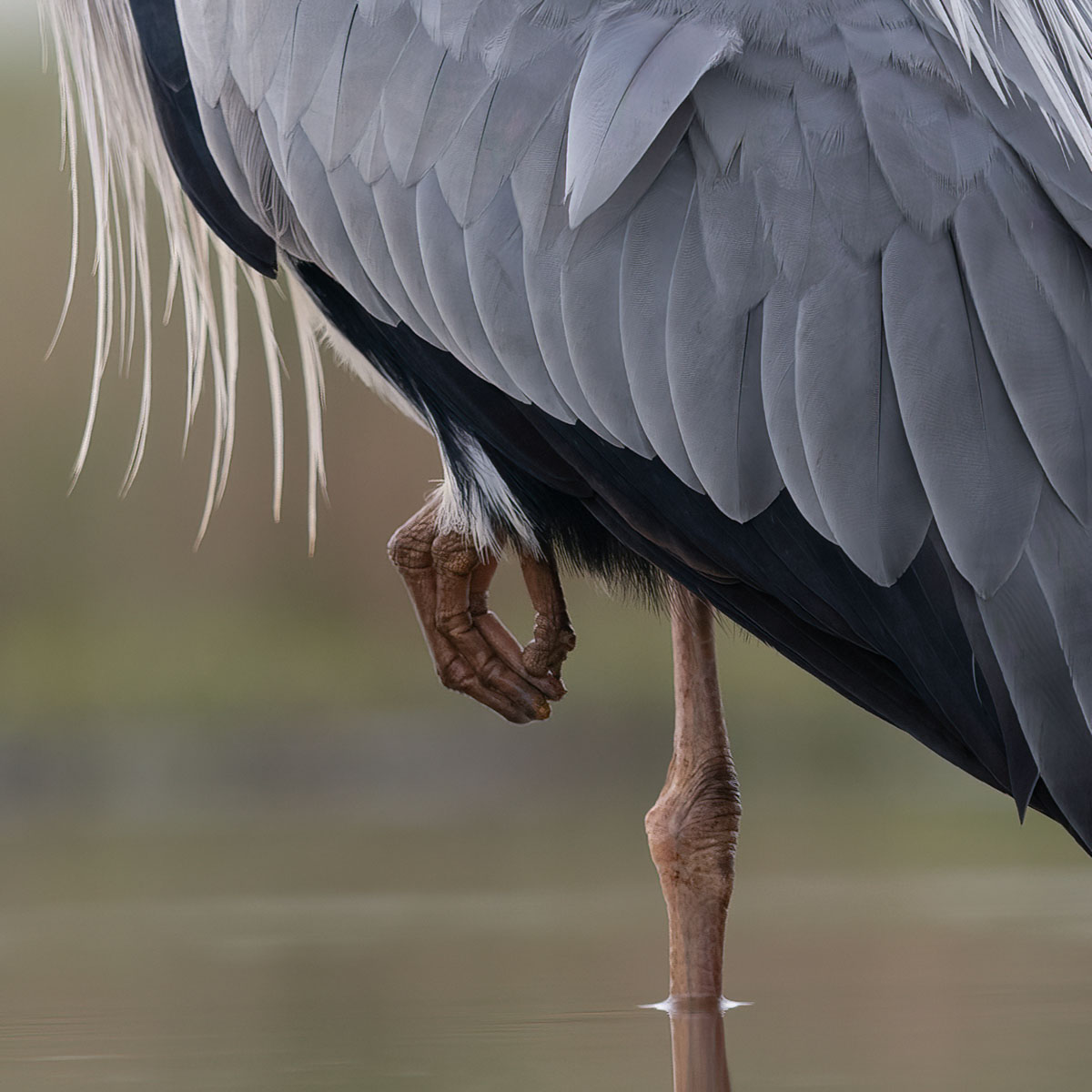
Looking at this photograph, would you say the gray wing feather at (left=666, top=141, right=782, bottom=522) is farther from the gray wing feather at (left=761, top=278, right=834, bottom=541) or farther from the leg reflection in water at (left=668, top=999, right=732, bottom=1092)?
the leg reflection in water at (left=668, top=999, right=732, bottom=1092)

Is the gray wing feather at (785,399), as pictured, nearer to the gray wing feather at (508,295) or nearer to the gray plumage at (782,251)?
the gray plumage at (782,251)

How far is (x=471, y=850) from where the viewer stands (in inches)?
151

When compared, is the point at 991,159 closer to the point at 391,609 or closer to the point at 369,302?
the point at 369,302

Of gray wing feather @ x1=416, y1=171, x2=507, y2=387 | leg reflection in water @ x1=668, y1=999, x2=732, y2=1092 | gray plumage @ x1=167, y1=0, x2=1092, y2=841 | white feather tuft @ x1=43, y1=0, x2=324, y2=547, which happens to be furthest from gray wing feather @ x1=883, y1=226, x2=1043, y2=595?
white feather tuft @ x1=43, y1=0, x2=324, y2=547

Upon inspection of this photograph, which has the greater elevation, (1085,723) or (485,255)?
(485,255)

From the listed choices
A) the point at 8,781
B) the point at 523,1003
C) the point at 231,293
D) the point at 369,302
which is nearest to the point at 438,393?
the point at 369,302

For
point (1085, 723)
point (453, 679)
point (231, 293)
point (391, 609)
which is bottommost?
point (1085, 723)

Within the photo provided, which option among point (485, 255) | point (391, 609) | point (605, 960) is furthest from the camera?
point (391, 609)

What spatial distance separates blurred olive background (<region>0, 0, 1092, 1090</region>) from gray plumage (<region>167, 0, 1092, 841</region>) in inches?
20.7

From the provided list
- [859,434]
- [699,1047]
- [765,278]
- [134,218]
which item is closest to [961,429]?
[859,434]

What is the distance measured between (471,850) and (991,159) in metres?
2.34

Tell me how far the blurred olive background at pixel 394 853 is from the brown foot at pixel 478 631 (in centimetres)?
23

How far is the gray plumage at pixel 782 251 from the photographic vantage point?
1.74 m

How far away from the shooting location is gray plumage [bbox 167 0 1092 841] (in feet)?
5.72
